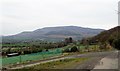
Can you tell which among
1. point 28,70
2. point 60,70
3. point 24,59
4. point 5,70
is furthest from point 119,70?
point 24,59

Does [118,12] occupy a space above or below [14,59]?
above

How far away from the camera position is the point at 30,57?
41.8 meters

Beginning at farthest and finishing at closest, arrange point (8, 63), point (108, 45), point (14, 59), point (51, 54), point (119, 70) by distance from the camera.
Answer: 1. point (108, 45)
2. point (51, 54)
3. point (14, 59)
4. point (8, 63)
5. point (119, 70)

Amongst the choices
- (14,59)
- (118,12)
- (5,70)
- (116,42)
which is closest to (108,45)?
(116,42)

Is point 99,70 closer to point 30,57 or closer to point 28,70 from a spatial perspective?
point 28,70

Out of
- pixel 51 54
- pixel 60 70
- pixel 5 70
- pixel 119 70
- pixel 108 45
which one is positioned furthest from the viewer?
pixel 108 45

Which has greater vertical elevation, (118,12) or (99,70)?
(118,12)

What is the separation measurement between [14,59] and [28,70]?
1289 centimetres

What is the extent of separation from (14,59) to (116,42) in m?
22.2

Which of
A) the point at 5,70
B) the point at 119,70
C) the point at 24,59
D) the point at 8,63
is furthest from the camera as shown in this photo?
the point at 24,59

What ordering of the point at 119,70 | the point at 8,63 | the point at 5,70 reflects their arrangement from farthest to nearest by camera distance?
1. the point at 8,63
2. the point at 5,70
3. the point at 119,70

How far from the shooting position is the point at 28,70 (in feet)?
79.9

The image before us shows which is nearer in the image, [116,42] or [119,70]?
[119,70]

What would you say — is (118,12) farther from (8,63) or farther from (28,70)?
(8,63)
